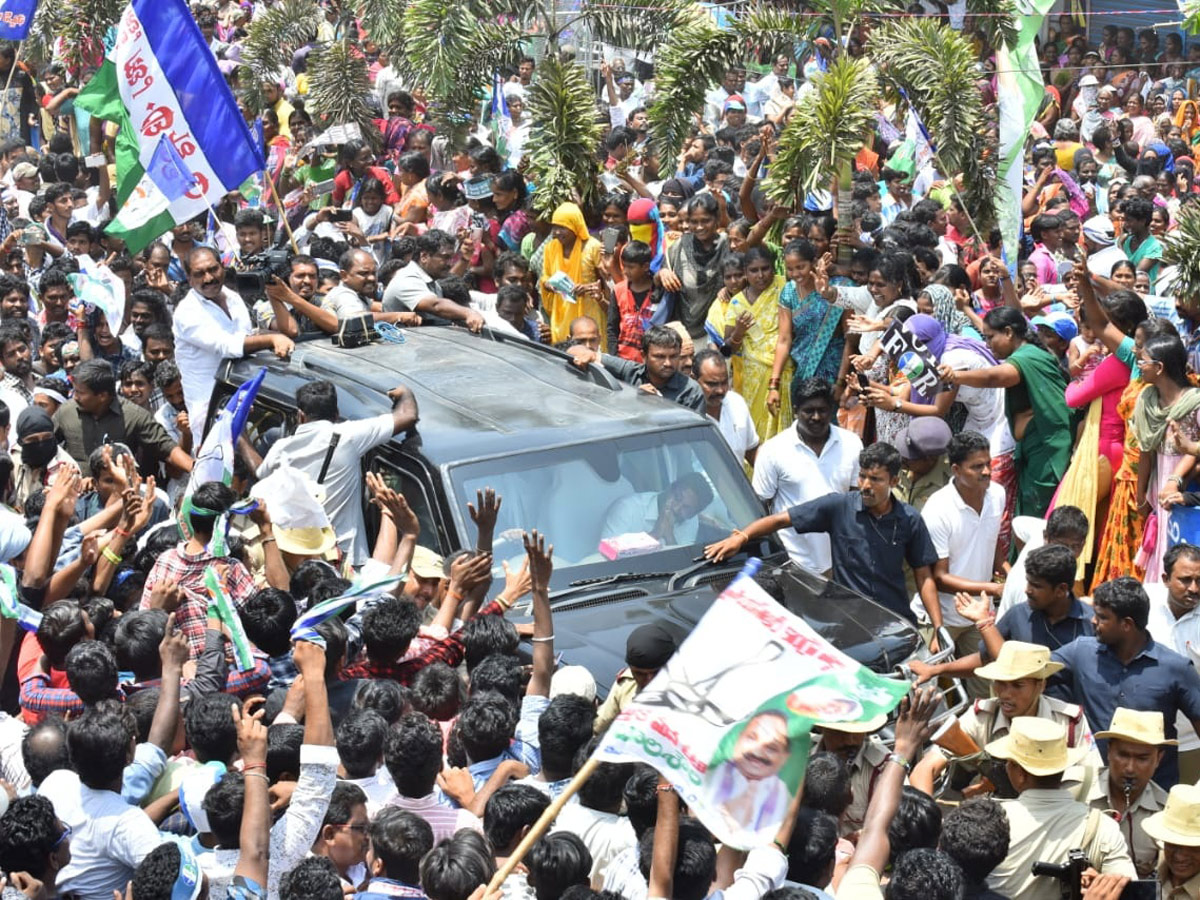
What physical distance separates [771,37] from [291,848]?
31.4 feet

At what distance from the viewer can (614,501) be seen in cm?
760

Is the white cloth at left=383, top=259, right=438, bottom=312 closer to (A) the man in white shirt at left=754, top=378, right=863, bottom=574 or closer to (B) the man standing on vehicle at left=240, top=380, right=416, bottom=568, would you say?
(B) the man standing on vehicle at left=240, top=380, right=416, bottom=568

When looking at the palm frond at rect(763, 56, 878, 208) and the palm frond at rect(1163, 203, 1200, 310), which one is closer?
the palm frond at rect(1163, 203, 1200, 310)

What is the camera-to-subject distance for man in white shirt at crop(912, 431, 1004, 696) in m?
7.84

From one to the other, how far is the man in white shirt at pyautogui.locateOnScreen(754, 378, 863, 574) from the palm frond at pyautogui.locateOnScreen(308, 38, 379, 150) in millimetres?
9722

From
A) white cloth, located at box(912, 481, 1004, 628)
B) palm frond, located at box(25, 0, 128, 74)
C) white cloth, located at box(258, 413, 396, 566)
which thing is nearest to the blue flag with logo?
palm frond, located at box(25, 0, 128, 74)

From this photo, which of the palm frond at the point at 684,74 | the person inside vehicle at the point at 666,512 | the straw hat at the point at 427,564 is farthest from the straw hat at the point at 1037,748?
the palm frond at the point at 684,74

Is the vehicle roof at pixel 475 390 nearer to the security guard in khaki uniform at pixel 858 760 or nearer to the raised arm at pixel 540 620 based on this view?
the raised arm at pixel 540 620

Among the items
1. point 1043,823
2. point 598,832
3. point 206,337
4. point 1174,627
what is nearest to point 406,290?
point 206,337

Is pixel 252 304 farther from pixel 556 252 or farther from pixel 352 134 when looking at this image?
pixel 352 134

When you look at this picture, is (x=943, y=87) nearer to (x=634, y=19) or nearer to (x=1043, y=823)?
(x=634, y=19)

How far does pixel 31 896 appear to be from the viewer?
4.87 meters

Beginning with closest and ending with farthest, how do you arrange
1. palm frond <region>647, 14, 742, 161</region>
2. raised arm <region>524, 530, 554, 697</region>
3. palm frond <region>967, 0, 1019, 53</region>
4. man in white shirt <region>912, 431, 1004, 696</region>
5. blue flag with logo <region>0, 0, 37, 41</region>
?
raised arm <region>524, 530, 554, 697</region>, man in white shirt <region>912, 431, 1004, 696</region>, palm frond <region>967, 0, 1019, 53</region>, palm frond <region>647, 14, 742, 161</region>, blue flag with logo <region>0, 0, 37, 41</region>

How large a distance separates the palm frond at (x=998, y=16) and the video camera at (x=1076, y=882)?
8670 mm
